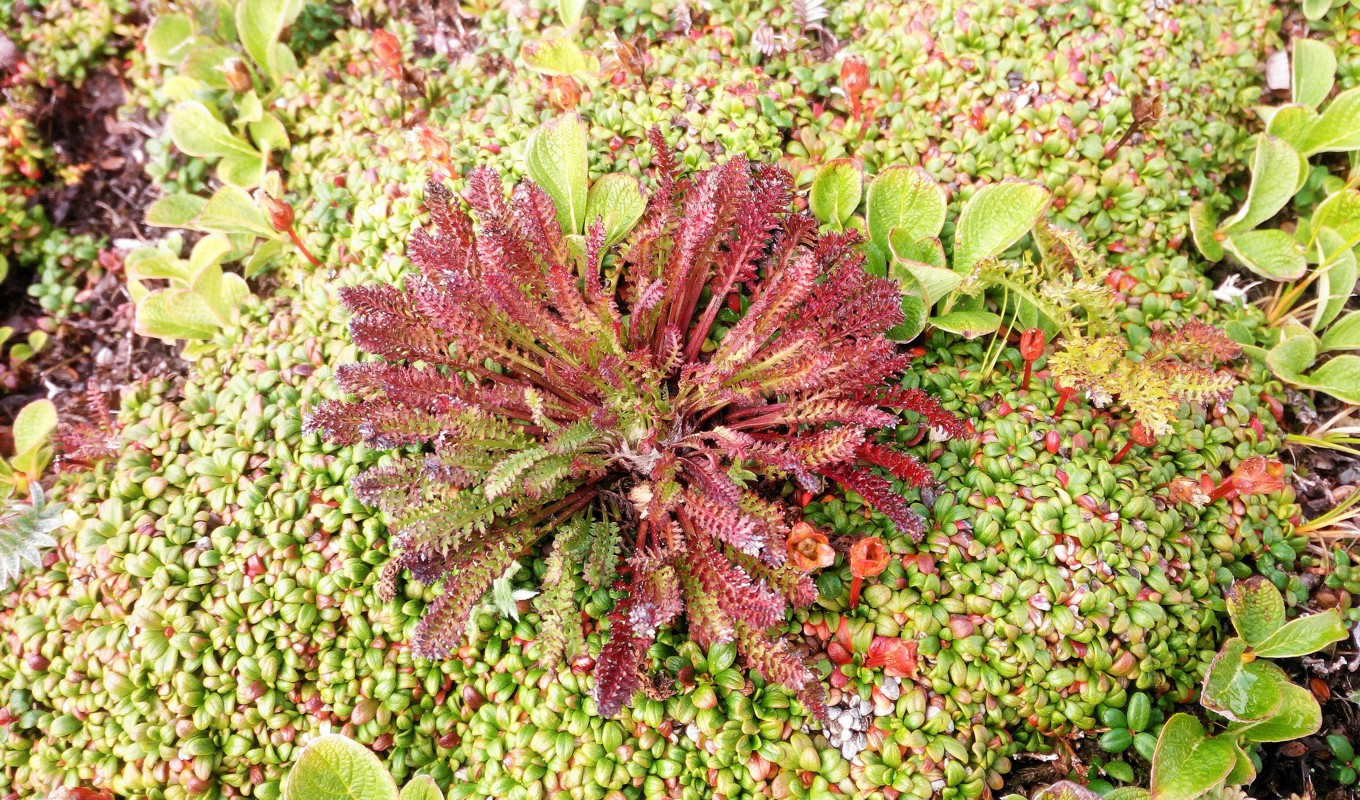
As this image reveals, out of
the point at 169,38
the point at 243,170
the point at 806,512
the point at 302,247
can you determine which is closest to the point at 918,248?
the point at 806,512

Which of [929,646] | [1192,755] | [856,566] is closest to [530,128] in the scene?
[856,566]

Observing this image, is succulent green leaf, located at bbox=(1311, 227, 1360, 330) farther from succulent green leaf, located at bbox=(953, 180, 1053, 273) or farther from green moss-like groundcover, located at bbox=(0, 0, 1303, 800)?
succulent green leaf, located at bbox=(953, 180, 1053, 273)

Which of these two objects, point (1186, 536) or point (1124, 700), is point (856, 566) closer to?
point (1124, 700)

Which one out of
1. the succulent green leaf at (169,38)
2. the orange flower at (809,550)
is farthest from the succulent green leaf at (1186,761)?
the succulent green leaf at (169,38)

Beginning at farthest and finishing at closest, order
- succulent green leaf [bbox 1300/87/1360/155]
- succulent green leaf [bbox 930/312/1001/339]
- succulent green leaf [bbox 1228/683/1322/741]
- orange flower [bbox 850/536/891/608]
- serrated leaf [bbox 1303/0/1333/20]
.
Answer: serrated leaf [bbox 1303/0/1333/20]
succulent green leaf [bbox 1300/87/1360/155]
succulent green leaf [bbox 930/312/1001/339]
succulent green leaf [bbox 1228/683/1322/741]
orange flower [bbox 850/536/891/608]

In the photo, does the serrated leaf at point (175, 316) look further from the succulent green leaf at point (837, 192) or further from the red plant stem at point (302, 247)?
the succulent green leaf at point (837, 192)

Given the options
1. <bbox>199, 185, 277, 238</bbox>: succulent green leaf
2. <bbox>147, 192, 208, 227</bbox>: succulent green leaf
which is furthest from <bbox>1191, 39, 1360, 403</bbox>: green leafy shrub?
<bbox>147, 192, 208, 227</bbox>: succulent green leaf

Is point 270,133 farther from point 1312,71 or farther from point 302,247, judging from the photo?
point 1312,71
